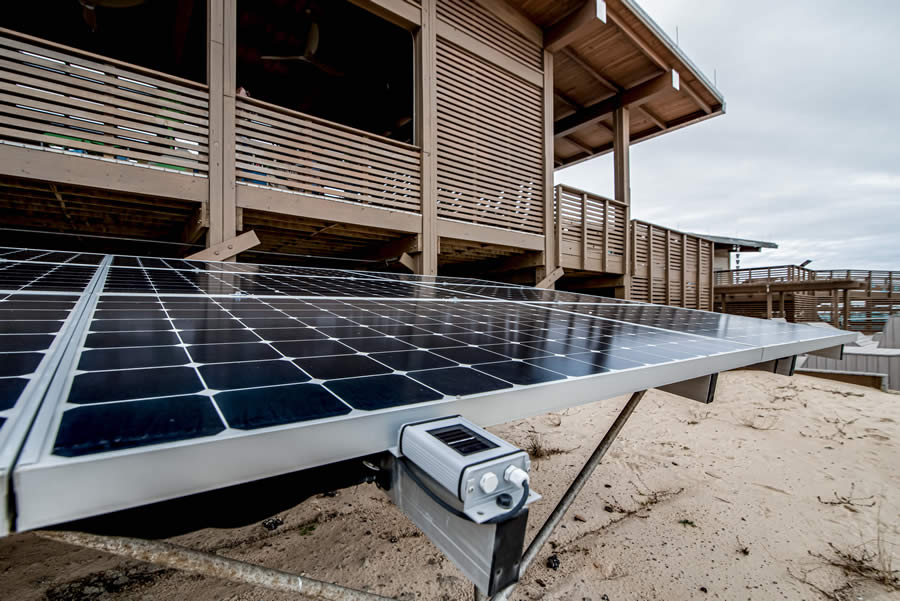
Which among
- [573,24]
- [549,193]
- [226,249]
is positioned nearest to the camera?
[226,249]

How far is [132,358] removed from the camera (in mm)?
1115

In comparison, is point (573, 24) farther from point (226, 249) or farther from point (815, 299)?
point (815, 299)

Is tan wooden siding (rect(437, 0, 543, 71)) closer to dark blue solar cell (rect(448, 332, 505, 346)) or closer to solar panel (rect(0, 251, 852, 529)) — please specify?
solar panel (rect(0, 251, 852, 529))

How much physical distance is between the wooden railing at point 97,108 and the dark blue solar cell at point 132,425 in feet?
17.1

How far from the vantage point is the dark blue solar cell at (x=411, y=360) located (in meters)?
1.35

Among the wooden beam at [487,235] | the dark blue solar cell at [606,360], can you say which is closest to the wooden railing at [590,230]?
the wooden beam at [487,235]

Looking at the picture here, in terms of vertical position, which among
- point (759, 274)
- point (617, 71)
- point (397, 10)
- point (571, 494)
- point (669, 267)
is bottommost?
point (571, 494)

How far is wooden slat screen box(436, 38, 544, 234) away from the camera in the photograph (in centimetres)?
724

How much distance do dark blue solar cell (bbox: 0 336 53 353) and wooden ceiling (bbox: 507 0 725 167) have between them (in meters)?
9.37

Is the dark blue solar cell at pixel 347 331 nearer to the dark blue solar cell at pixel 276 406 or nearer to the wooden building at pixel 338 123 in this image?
the dark blue solar cell at pixel 276 406

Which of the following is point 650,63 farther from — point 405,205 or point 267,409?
point 267,409

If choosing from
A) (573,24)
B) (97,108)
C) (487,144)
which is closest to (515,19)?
(573,24)

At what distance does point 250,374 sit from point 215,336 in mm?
503

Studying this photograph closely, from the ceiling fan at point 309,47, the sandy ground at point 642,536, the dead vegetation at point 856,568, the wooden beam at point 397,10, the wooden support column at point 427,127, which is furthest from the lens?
the ceiling fan at point 309,47
